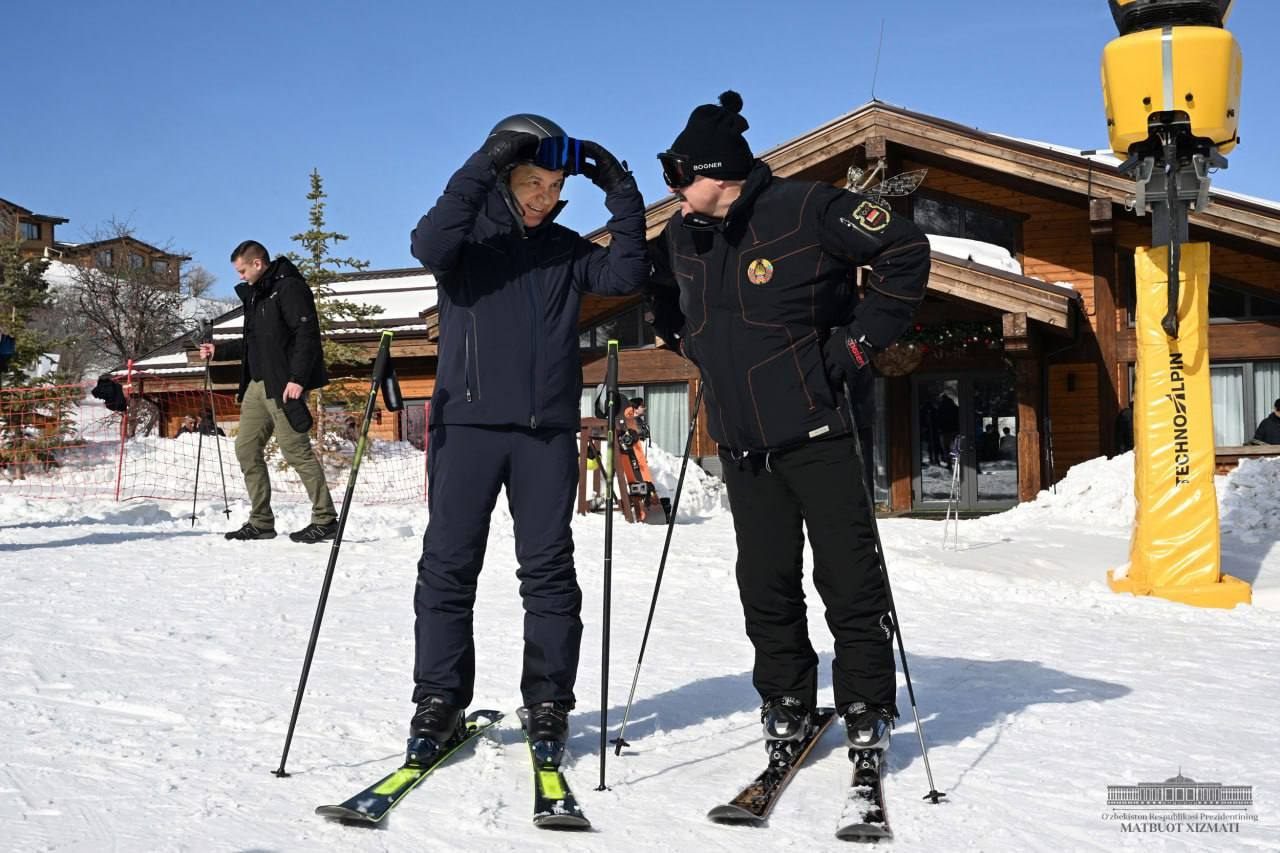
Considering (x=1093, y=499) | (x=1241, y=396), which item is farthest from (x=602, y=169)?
(x=1241, y=396)

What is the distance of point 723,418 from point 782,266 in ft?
1.72

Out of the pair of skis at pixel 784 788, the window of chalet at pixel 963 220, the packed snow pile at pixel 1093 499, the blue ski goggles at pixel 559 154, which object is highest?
the window of chalet at pixel 963 220

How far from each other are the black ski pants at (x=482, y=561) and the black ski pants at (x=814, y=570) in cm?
59

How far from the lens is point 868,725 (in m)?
3.27

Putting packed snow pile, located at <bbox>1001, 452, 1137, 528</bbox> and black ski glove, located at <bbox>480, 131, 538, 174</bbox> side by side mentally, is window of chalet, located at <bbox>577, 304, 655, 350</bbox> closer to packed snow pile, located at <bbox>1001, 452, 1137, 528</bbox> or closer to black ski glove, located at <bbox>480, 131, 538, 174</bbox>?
packed snow pile, located at <bbox>1001, 452, 1137, 528</bbox>

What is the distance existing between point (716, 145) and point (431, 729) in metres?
1.99

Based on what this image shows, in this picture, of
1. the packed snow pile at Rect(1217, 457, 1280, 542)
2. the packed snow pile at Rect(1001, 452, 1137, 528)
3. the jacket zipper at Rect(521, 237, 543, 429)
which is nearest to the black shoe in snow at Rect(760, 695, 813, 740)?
the jacket zipper at Rect(521, 237, 543, 429)

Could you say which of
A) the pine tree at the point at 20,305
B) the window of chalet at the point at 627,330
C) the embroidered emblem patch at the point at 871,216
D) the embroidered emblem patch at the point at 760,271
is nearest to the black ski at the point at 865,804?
the embroidered emblem patch at the point at 760,271

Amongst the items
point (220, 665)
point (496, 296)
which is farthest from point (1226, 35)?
point (220, 665)

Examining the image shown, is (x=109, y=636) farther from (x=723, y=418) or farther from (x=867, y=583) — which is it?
(x=867, y=583)

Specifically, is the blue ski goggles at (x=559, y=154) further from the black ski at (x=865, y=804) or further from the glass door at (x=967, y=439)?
the glass door at (x=967, y=439)

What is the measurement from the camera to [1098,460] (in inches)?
519

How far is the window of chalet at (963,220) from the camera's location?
15562mm

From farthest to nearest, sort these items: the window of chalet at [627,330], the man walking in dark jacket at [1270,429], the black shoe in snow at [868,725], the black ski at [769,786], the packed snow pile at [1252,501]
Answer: the window of chalet at [627,330], the man walking in dark jacket at [1270,429], the packed snow pile at [1252,501], the black shoe in snow at [868,725], the black ski at [769,786]
